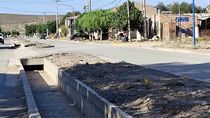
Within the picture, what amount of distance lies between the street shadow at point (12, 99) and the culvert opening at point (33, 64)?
305 inches

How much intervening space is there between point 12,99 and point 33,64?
1528 cm

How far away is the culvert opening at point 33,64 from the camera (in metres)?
31.4

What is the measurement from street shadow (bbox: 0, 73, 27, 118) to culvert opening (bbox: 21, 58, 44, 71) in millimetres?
7738

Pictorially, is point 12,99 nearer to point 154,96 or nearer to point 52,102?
point 52,102

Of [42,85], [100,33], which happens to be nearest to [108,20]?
[100,33]

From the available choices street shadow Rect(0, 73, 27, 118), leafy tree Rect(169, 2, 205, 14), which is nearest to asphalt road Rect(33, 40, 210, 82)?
street shadow Rect(0, 73, 27, 118)

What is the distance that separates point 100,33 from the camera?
344 feet

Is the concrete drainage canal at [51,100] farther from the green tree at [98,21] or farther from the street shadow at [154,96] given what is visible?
the green tree at [98,21]

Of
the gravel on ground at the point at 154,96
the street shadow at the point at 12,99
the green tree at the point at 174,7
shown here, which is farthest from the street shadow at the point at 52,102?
the green tree at the point at 174,7

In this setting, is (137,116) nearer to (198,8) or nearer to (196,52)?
(196,52)

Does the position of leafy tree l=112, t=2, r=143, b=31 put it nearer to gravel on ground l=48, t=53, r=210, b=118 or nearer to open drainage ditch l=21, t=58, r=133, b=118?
open drainage ditch l=21, t=58, r=133, b=118

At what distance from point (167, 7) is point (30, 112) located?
508ft

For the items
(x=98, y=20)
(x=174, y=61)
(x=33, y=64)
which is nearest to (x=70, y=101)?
(x=174, y=61)

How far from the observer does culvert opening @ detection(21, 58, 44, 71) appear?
1236 inches
